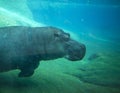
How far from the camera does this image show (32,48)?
229 inches

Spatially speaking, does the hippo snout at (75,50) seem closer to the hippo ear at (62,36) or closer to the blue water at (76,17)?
the hippo ear at (62,36)

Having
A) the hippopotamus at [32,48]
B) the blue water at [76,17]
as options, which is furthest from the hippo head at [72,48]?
the blue water at [76,17]

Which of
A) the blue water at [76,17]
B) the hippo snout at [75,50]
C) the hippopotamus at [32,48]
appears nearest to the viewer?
the hippopotamus at [32,48]

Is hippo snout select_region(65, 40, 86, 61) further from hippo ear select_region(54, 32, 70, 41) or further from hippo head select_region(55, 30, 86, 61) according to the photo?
hippo ear select_region(54, 32, 70, 41)

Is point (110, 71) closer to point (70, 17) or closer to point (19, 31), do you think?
point (19, 31)

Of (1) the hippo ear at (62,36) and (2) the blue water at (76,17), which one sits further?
(2) the blue water at (76,17)

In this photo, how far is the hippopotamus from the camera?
5.73 metres

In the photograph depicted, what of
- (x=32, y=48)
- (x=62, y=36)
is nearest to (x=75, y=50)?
(x=62, y=36)

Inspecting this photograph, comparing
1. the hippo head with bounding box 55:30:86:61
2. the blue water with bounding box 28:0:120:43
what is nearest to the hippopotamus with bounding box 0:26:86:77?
the hippo head with bounding box 55:30:86:61

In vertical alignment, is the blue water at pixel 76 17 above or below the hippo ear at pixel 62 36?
below

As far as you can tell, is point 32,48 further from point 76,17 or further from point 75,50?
point 76,17

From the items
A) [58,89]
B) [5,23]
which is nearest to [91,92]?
[58,89]

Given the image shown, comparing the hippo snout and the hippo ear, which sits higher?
the hippo ear

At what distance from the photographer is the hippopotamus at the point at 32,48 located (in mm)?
5734
